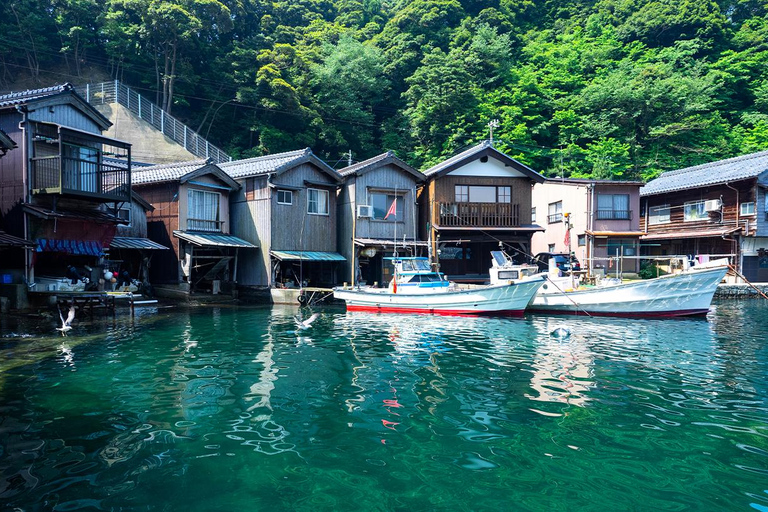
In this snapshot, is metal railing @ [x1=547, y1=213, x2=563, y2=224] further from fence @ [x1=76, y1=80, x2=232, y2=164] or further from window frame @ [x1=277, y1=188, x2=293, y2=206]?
fence @ [x1=76, y1=80, x2=232, y2=164]

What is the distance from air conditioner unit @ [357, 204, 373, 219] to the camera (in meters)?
29.0

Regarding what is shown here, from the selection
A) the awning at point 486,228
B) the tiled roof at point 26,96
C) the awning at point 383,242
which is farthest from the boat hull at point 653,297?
the tiled roof at point 26,96

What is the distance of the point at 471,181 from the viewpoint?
3089cm

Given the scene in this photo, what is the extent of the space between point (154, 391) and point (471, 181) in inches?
974

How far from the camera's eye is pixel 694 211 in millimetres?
35906

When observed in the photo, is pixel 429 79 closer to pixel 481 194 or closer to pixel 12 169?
pixel 481 194

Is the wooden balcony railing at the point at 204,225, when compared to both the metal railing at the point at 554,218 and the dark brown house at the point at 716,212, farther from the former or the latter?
the dark brown house at the point at 716,212

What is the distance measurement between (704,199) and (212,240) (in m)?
33.4

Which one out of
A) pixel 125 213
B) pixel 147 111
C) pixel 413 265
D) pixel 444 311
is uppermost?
pixel 147 111

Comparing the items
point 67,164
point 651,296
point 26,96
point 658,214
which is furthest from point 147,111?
point 658,214

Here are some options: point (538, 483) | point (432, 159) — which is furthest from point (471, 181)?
point (538, 483)

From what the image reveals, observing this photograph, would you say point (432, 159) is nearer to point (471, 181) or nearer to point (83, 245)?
point (471, 181)

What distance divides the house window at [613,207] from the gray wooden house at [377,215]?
43.1 feet

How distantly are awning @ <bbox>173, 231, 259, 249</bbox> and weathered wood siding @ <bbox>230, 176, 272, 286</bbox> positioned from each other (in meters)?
0.62
